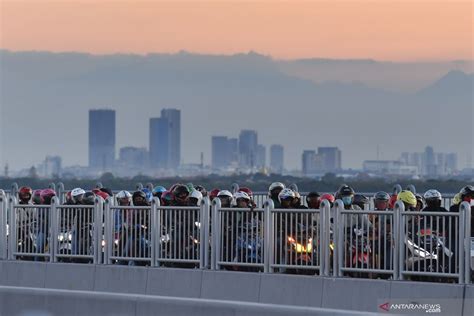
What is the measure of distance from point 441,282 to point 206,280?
359 centimetres

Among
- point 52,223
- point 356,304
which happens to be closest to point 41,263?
point 52,223

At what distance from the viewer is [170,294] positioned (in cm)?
2203

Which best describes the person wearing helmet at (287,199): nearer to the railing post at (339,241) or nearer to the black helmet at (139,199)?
the railing post at (339,241)

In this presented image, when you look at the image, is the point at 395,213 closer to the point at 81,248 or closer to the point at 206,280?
the point at 206,280

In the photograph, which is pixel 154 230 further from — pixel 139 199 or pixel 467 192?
pixel 467 192

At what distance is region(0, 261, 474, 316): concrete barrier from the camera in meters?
19.3

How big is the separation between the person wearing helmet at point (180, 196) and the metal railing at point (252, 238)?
4.13 feet

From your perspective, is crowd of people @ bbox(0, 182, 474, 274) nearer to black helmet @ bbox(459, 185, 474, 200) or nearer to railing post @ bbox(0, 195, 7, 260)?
black helmet @ bbox(459, 185, 474, 200)

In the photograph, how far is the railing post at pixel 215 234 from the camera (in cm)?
2209

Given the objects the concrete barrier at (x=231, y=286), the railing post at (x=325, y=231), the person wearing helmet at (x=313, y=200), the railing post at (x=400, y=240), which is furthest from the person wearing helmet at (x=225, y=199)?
the railing post at (x=400, y=240)

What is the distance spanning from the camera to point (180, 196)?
24594 millimetres

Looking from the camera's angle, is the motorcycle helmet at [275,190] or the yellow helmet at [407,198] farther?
the motorcycle helmet at [275,190]

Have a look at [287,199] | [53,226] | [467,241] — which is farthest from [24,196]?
[467,241]

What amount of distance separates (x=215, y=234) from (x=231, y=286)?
1.02m
